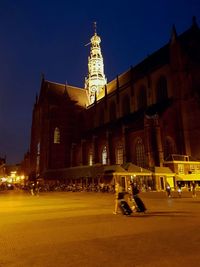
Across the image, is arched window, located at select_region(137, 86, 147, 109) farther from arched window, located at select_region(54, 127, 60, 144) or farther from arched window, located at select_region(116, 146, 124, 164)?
arched window, located at select_region(54, 127, 60, 144)

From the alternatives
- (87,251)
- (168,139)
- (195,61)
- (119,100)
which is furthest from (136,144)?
(87,251)

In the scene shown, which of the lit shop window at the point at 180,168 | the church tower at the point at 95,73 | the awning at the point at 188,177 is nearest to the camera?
the awning at the point at 188,177

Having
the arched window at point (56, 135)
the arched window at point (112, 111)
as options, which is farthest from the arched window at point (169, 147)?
the arched window at point (56, 135)

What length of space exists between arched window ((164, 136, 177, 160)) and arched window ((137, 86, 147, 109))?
→ 9.12m

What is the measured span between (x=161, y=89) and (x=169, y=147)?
1032 cm

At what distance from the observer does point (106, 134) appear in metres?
40.6

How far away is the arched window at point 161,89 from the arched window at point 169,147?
25.3ft

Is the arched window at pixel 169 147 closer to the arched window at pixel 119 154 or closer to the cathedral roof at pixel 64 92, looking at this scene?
the arched window at pixel 119 154

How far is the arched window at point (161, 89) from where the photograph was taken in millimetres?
39250

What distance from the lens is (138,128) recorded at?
3588cm

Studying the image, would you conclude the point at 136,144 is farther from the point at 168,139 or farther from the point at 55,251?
the point at 55,251

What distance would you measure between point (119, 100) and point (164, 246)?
4231 centimetres

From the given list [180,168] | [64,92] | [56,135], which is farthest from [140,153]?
[64,92]

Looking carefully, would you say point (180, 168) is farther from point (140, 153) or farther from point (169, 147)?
point (140, 153)
